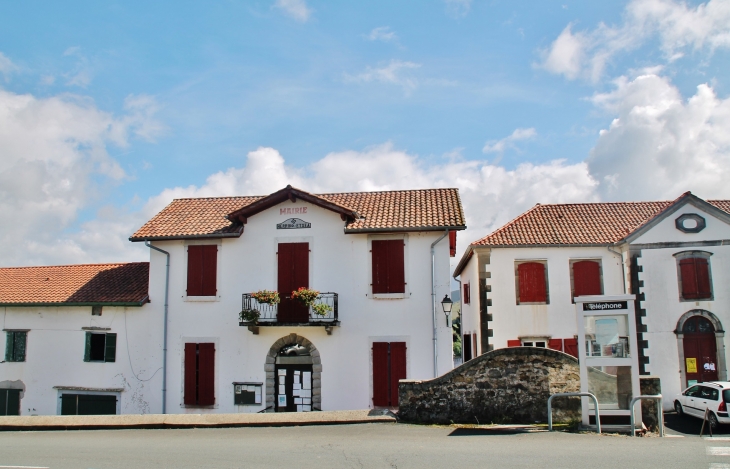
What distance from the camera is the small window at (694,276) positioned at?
20.5 meters

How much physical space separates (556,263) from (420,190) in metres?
5.34

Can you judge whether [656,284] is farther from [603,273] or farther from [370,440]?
[370,440]

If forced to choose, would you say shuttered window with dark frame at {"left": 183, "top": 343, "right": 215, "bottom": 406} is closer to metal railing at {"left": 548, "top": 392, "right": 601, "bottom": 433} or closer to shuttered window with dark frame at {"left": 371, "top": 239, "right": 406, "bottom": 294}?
shuttered window with dark frame at {"left": 371, "top": 239, "right": 406, "bottom": 294}

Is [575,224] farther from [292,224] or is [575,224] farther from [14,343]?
[14,343]

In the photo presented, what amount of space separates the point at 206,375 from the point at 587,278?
1288cm

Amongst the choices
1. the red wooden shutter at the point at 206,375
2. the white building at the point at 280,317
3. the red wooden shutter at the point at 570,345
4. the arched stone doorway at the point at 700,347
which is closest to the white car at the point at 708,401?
the arched stone doorway at the point at 700,347

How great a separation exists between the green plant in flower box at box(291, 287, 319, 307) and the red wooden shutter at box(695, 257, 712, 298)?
12569mm

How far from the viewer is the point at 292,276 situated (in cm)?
1859

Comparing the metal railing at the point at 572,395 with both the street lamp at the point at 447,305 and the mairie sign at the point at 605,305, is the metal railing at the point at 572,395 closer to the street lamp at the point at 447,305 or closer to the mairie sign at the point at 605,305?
the mairie sign at the point at 605,305

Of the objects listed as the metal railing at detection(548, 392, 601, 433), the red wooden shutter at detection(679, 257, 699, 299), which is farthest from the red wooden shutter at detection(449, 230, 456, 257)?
the metal railing at detection(548, 392, 601, 433)

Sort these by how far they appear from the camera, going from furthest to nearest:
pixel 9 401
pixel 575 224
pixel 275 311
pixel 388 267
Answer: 1. pixel 575 224
2. pixel 9 401
3. pixel 275 311
4. pixel 388 267

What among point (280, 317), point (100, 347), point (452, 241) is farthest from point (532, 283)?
point (100, 347)

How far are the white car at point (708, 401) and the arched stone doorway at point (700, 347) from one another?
1.78 metres

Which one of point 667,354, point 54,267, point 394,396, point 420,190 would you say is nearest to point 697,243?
point 667,354
